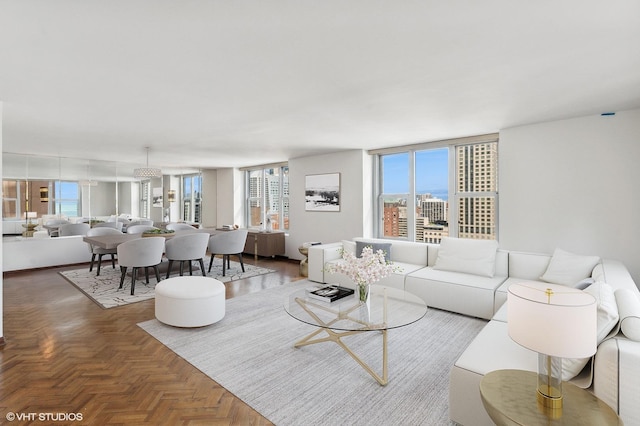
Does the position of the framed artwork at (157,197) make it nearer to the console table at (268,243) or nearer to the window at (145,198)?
the window at (145,198)

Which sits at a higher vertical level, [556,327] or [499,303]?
[556,327]

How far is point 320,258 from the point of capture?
206 inches

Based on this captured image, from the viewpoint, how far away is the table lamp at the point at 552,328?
1.26 m

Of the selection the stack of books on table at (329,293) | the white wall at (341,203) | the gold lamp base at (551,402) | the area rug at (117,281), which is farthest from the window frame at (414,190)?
the gold lamp base at (551,402)

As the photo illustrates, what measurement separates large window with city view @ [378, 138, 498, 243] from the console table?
8.56ft

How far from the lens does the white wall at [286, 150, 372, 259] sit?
6.19m

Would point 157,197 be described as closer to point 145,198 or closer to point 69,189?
point 145,198

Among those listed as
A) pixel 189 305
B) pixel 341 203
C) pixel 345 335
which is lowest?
pixel 345 335

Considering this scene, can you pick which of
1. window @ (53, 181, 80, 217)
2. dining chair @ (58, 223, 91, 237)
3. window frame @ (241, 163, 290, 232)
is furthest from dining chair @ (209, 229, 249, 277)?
window @ (53, 181, 80, 217)

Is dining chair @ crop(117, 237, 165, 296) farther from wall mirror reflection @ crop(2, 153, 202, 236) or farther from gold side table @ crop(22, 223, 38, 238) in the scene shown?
wall mirror reflection @ crop(2, 153, 202, 236)

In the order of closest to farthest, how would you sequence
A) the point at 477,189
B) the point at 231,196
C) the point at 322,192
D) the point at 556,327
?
1. the point at 556,327
2. the point at 477,189
3. the point at 322,192
4. the point at 231,196

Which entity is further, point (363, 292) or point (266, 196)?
point (266, 196)

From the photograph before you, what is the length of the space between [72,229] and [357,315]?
733 cm

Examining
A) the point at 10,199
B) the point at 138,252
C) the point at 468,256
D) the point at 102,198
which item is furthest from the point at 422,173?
the point at 10,199
